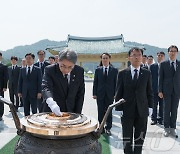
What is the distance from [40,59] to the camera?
6.90 m

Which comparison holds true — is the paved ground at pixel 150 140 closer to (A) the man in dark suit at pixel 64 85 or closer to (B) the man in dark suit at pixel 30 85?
(B) the man in dark suit at pixel 30 85

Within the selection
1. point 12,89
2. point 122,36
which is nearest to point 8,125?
point 12,89

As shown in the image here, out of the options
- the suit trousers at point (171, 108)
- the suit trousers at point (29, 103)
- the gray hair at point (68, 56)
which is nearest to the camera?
the gray hair at point (68, 56)

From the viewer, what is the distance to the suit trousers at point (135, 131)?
144 inches

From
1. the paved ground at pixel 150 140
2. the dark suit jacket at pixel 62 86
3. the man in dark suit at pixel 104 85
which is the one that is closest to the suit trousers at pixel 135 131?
the paved ground at pixel 150 140

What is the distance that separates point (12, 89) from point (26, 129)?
6.99m

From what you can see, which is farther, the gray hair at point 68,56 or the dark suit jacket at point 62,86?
the dark suit jacket at point 62,86

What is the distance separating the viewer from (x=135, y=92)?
3.60 meters

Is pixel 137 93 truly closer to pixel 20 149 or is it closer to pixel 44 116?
pixel 44 116

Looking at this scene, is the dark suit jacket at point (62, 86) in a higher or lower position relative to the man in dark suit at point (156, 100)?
higher

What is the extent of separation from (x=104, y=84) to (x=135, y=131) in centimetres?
224

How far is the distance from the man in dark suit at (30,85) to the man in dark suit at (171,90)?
2.73 meters

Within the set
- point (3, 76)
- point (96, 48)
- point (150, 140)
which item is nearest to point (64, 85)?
point (150, 140)

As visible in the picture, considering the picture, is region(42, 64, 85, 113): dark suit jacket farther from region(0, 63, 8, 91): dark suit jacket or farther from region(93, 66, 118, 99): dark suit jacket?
region(0, 63, 8, 91): dark suit jacket
